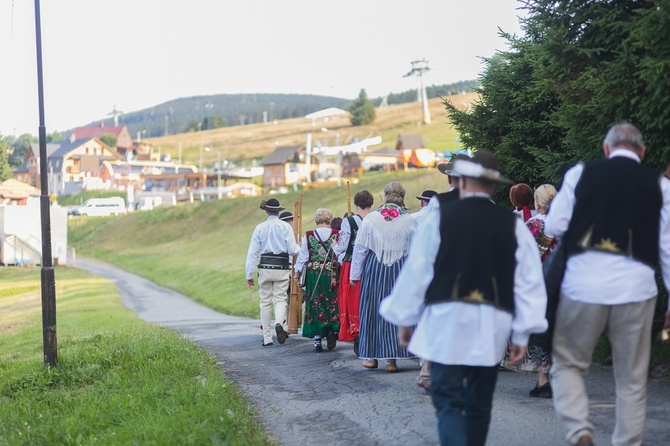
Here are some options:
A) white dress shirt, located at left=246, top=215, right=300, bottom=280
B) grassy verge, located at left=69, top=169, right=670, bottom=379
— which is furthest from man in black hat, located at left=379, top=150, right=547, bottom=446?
grassy verge, located at left=69, top=169, right=670, bottom=379

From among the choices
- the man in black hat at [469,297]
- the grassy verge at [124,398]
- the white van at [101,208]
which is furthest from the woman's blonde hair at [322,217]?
the white van at [101,208]

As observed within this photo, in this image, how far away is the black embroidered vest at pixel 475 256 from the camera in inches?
220

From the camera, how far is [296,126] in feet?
618

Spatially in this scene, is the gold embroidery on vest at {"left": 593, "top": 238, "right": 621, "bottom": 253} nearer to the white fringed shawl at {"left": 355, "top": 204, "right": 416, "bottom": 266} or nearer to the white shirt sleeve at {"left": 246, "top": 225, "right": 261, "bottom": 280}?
the white fringed shawl at {"left": 355, "top": 204, "right": 416, "bottom": 266}

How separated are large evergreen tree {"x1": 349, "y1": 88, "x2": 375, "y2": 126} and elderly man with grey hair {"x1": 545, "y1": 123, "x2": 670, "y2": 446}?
6436 inches

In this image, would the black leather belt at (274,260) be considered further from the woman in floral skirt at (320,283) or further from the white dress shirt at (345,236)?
the white dress shirt at (345,236)

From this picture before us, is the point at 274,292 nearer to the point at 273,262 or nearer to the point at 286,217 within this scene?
the point at 273,262

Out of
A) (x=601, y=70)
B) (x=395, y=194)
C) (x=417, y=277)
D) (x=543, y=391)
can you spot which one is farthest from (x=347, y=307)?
(x=417, y=277)

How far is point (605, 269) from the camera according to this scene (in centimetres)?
607

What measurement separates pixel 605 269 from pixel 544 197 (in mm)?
2811

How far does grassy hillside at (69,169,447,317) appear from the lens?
45062mm

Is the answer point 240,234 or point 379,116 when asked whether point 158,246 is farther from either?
point 379,116

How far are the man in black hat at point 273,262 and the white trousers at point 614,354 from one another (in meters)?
8.47

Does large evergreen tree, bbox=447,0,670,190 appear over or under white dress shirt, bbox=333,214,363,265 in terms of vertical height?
over
